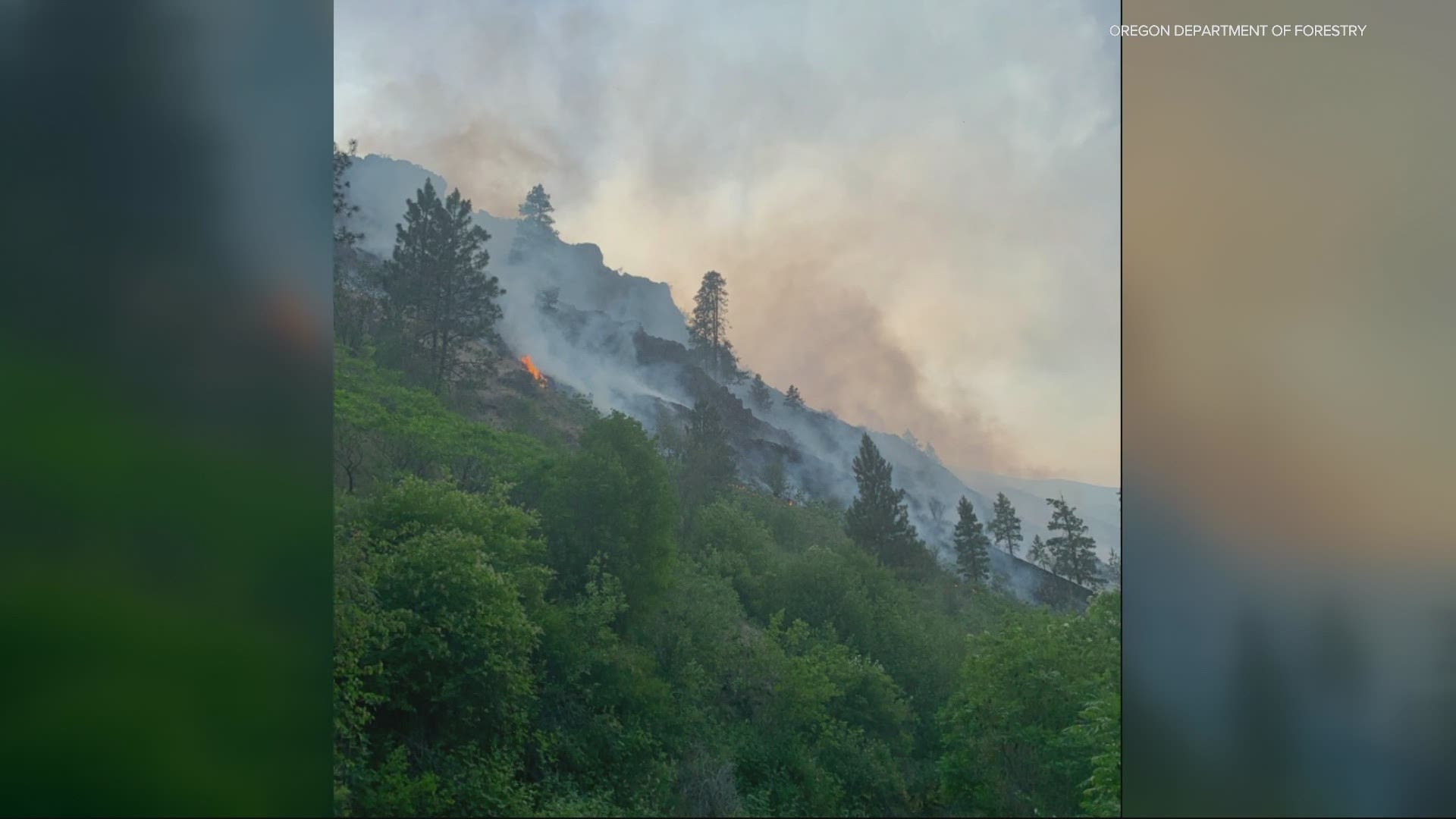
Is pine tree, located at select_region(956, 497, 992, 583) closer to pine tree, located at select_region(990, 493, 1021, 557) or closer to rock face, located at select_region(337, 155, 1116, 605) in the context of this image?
pine tree, located at select_region(990, 493, 1021, 557)

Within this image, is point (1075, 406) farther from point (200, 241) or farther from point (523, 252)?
point (200, 241)

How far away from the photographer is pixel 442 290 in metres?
5.38

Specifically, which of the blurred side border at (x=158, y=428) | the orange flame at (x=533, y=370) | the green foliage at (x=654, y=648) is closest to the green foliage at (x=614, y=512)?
the green foliage at (x=654, y=648)

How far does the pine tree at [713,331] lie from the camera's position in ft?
17.4

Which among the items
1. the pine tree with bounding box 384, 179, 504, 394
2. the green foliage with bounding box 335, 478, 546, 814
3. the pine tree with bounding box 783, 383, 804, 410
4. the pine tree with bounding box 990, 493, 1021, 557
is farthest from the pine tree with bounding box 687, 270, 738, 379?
the pine tree with bounding box 990, 493, 1021, 557

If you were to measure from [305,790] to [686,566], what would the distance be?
221cm

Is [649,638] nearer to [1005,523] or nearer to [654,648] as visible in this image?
[654,648]

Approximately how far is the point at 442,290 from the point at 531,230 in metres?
0.66

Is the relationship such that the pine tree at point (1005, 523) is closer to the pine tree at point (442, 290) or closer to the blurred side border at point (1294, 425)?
the blurred side border at point (1294, 425)

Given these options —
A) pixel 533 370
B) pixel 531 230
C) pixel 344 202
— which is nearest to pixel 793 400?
pixel 533 370

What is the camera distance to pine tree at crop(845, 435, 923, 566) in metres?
5.09

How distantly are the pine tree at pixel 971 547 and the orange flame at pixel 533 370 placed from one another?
8.35ft

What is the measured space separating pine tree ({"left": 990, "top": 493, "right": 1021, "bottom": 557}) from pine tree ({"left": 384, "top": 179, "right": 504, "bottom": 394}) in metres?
3.13

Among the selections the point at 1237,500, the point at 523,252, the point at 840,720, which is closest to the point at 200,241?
the point at 523,252
